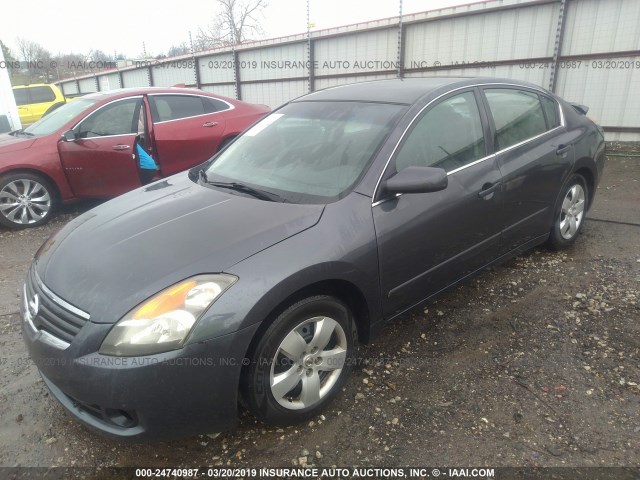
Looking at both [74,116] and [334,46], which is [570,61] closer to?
[334,46]

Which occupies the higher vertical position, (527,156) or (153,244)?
(527,156)

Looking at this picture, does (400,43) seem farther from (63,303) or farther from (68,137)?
(63,303)

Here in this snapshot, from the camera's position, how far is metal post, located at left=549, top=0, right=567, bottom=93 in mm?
7668

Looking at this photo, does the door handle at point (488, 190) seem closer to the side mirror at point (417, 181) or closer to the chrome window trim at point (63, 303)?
the side mirror at point (417, 181)

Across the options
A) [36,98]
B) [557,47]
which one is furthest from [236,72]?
[557,47]

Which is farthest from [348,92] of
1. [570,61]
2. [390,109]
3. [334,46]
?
[334,46]

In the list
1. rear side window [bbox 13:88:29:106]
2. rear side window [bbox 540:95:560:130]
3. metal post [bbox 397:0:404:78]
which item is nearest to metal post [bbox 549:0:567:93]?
metal post [bbox 397:0:404:78]

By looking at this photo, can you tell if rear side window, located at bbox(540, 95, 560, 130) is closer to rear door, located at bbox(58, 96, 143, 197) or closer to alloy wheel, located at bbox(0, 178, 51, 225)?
rear door, located at bbox(58, 96, 143, 197)

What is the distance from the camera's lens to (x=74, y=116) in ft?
18.7

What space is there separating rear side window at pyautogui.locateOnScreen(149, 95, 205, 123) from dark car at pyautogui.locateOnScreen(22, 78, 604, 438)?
3.27 metres

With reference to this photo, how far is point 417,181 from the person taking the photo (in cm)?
242

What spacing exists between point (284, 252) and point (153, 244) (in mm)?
648

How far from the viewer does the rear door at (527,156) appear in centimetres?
326

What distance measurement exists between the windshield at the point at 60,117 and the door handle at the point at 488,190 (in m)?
5.02
